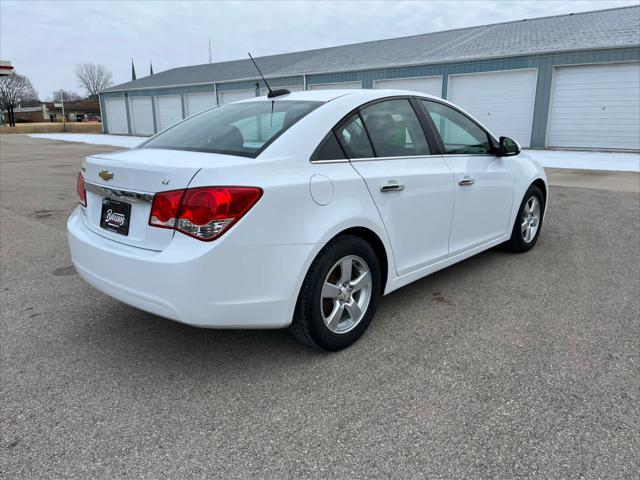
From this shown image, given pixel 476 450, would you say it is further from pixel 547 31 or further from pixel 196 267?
pixel 547 31

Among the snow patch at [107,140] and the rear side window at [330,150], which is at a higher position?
the rear side window at [330,150]

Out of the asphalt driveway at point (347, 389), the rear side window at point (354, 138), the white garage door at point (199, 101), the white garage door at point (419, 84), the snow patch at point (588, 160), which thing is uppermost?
the white garage door at point (419, 84)

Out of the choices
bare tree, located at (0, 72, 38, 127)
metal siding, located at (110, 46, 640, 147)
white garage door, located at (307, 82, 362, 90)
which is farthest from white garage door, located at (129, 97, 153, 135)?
bare tree, located at (0, 72, 38, 127)

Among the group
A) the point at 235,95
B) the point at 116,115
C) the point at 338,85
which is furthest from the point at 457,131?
the point at 116,115

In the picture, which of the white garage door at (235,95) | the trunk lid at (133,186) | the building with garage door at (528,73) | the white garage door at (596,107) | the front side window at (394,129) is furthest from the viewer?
the white garage door at (235,95)

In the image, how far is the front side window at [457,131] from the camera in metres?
3.89

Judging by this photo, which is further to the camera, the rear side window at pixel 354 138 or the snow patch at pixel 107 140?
the snow patch at pixel 107 140

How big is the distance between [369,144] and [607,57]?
16133 millimetres

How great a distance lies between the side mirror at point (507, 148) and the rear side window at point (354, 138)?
1.72 m

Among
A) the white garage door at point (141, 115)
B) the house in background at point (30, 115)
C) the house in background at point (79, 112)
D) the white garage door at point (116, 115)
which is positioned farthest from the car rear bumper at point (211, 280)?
the house in background at point (30, 115)

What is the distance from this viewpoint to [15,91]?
75000 mm

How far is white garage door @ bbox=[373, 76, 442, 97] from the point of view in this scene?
1980cm

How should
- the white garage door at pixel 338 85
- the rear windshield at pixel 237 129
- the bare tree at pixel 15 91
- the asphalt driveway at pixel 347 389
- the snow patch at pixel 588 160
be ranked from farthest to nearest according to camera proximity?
the bare tree at pixel 15 91
the white garage door at pixel 338 85
the snow patch at pixel 588 160
the rear windshield at pixel 237 129
the asphalt driveway at pixel 347 389

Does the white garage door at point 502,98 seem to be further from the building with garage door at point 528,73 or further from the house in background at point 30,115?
the house in background at point 30,115
